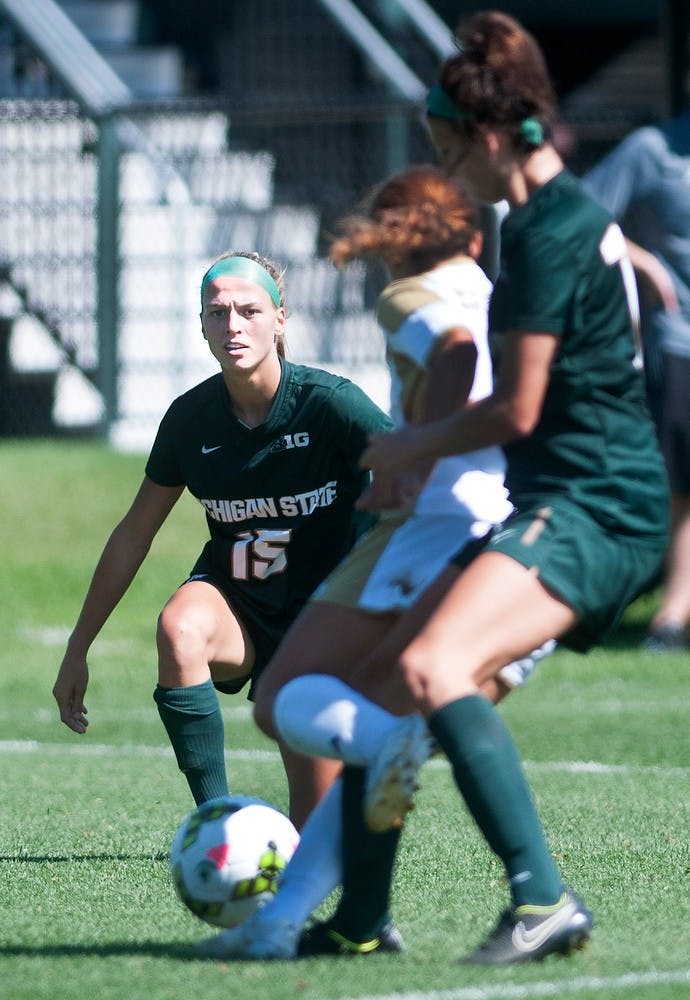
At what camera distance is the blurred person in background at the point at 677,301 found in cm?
875

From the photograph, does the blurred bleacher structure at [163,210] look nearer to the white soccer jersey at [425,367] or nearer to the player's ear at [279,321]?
the player's ear at [279,321]

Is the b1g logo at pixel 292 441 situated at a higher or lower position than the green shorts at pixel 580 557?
lower

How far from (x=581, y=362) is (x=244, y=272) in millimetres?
1468

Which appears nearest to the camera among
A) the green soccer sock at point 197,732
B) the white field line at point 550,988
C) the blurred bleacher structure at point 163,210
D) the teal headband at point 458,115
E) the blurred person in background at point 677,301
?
the white field line at point 550,988

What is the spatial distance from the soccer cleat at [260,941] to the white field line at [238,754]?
3059 millimetres

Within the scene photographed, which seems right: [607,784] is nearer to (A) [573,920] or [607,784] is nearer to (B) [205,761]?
(B) [205,761]

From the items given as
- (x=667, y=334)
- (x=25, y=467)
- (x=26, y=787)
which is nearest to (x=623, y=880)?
(x=26, y=787)

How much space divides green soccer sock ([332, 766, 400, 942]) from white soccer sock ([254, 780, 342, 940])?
0.02 m

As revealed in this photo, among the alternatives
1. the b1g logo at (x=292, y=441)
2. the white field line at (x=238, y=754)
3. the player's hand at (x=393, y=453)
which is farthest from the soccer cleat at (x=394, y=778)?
the white field line at (x=238, y=754)

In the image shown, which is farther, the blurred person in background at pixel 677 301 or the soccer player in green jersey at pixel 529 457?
the blurred person in background at pixel 677 301

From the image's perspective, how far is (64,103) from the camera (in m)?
14.9

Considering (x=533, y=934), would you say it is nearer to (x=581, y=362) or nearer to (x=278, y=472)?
(x=581, y=362)

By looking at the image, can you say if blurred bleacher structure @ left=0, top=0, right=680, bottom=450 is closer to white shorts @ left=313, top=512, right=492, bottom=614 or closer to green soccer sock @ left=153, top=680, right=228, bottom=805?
green soccer sock @ left=153, top=680, right=228, bottom=805

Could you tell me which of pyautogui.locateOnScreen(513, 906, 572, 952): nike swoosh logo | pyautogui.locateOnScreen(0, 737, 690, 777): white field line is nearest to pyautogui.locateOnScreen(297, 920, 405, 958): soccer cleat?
pyautogui.locateOnScreen(513, 906, 572, 952): nike swoosh logo
